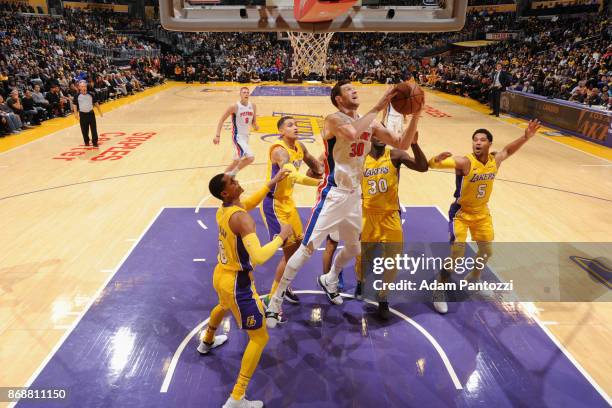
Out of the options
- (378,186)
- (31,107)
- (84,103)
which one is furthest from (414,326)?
(31,107)

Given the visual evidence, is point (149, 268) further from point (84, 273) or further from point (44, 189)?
point (44, 189)

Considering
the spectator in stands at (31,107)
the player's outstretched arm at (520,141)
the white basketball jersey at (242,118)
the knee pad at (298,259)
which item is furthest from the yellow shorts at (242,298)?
the spectator in stands at (31,107)

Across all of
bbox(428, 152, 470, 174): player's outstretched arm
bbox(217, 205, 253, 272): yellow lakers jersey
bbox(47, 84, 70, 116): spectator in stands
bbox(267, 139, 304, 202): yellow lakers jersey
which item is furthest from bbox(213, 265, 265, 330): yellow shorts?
bbox(47, 84, 70, 116): spectator in stands

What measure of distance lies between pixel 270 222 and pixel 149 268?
1896 mm

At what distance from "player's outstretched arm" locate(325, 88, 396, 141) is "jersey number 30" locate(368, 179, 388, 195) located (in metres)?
0.90

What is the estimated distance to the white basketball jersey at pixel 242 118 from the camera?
7.97 metres

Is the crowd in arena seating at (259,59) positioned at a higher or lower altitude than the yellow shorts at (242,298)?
higher

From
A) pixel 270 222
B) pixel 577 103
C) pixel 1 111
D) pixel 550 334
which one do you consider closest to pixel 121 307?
pixel 270 222

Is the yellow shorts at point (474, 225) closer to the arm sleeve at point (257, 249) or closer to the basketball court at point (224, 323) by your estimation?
the basketball court at point (224, 323)

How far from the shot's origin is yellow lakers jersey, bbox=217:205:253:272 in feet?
11.1

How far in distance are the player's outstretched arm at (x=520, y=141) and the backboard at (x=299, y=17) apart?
1406mm

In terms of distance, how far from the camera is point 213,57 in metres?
32.4

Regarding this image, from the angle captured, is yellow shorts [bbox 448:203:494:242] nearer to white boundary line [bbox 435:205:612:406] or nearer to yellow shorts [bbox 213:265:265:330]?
white boundary line [bbox 435:205:612:406]

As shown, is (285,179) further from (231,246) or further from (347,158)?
(231,246)
